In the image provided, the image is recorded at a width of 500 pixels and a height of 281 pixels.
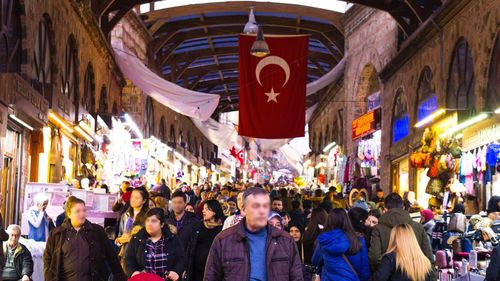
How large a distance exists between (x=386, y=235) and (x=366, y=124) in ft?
60.9

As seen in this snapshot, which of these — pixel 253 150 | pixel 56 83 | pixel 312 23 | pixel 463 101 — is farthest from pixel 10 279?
pixel 253 150

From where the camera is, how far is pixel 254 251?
4637mm

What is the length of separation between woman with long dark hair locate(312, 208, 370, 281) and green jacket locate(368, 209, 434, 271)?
27.2 inches

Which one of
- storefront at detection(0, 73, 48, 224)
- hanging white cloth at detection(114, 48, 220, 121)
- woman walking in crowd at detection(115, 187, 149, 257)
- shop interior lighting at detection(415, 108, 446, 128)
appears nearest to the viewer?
woman walking in crowd at detection(115, 187, 149, 257)

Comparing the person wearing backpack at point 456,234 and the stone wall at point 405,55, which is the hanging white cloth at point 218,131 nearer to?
the stone wall at point 405,55

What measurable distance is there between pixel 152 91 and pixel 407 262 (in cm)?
1552

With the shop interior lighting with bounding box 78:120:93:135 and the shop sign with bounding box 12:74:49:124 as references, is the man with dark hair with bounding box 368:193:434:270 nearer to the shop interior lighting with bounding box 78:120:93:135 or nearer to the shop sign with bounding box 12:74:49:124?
the shop sign with bounding box 12:74:49:124

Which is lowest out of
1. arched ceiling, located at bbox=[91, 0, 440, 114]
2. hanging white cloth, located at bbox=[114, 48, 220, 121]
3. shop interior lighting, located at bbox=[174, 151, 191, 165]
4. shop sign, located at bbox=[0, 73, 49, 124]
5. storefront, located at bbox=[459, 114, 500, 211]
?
storefront, located at bbox=[459, 114, 500, 211]

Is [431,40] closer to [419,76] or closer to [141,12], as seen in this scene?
[419,76]

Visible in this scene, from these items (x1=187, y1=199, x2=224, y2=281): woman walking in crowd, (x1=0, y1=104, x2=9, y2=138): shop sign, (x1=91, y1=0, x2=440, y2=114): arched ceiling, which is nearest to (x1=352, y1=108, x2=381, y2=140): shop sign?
(x1=91, y1=0, x2=440, y2=114): arched ceiling

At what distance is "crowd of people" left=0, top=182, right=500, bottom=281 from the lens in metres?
4.64

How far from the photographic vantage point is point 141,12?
2781cm

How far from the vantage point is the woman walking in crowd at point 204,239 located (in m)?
7.44

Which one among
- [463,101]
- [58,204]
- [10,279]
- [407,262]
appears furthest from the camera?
[463,101]
